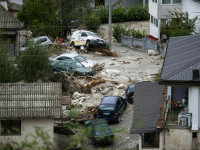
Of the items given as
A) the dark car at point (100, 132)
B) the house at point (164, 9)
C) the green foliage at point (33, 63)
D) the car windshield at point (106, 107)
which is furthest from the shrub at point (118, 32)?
the dark car at point (100, 132)

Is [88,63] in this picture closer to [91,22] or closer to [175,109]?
[175,109]

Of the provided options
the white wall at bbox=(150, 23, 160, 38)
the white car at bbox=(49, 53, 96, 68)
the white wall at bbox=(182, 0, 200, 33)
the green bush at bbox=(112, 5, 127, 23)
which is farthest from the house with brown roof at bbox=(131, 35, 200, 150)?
the green bush at bbox=(112, 5, 127, 23)

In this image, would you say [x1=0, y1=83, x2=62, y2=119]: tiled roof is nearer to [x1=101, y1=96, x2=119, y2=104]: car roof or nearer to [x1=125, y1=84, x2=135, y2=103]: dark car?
[x1=101, y1=96, x2=119, y2=104]: car roof

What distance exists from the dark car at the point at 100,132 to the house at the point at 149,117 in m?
1.92

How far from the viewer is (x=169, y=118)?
90.1ft

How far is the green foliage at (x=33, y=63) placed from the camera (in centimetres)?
Answer: 3803

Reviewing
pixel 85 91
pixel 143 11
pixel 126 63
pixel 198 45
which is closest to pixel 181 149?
pixel 198 45

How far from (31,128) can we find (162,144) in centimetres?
688

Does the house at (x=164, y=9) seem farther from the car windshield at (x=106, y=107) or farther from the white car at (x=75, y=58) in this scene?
the car windshield at (x=106, y=107)

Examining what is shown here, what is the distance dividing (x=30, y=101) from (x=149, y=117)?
252 inches

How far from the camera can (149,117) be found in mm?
27797

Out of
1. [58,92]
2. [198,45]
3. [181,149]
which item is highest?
[198,45]

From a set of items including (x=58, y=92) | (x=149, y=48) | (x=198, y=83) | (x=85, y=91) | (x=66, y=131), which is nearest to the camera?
(x=198, y=83)

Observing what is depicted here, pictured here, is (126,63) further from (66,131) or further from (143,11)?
(143,11)
